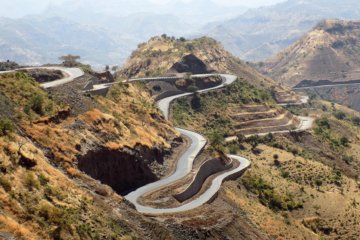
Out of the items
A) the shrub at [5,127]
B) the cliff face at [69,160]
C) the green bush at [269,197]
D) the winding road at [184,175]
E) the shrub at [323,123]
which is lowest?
the shrub at [323,123]

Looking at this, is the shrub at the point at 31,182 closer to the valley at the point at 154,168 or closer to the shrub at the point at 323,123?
the valley at the point at 154,168

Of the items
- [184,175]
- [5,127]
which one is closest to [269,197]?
[184,175]

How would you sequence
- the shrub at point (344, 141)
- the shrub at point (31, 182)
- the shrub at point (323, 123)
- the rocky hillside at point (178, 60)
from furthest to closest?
1. the rocky hillside at point (178, 60)
2. the shrub at point (323, 123)
3. the shrub at point (344, 141)
4. the shrub at point (31, 182)

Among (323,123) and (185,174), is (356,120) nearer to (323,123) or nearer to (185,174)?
(323,123)

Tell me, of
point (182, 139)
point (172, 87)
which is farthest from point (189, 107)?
point (182, 139)

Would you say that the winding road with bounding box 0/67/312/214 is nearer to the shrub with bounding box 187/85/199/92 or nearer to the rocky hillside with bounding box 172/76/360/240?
the rocky hillside with bounding box 172/76/360/240

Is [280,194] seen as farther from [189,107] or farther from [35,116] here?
[189,107]

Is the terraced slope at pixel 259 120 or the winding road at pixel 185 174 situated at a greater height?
the winding road at pixel 185 174

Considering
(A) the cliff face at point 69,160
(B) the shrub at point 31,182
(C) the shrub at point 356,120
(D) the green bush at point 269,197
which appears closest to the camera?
(A) the cliff face at point 69,160

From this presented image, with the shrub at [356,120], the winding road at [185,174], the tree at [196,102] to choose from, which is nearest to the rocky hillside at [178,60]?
the tree at [196,102]
